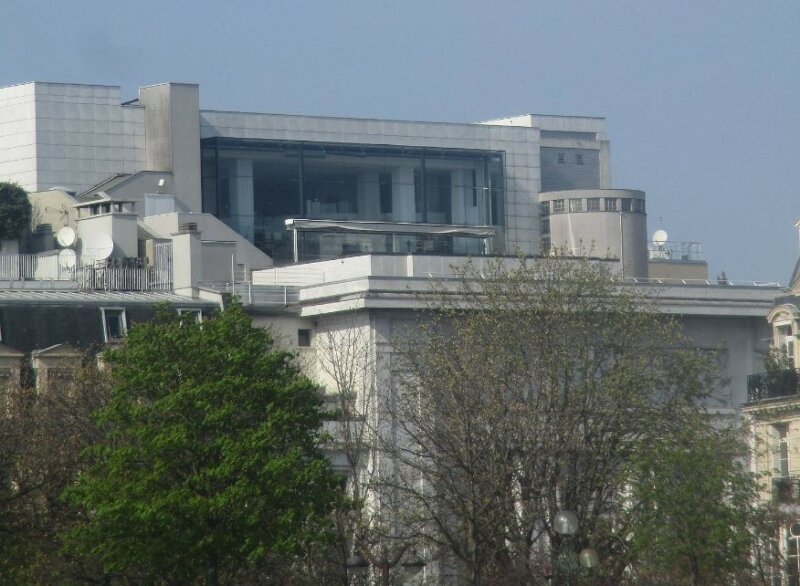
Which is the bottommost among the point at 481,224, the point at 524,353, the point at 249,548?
the point at 249,548

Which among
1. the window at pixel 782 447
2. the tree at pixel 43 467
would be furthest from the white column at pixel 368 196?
the tree at pixel 43 467

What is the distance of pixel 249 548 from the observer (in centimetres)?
5141

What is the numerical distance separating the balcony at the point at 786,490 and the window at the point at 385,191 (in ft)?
172

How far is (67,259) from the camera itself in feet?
273

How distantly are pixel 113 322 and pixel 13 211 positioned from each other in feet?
75.0

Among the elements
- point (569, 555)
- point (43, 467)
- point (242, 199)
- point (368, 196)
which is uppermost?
point (368, 196)

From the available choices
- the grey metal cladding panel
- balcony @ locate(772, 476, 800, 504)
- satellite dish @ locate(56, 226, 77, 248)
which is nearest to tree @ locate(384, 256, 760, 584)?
balcony @ locate(772, 476, 800, 504)

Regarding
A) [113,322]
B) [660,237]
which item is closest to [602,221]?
[660,237]

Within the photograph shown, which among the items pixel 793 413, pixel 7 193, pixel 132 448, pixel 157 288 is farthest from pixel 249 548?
pixel 7 193

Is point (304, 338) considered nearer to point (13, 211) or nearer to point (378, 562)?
point (378, 562)

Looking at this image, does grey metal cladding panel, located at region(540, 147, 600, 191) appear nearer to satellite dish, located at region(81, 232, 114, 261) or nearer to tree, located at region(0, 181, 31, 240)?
tree, located at region(0, 181, 31, 240)

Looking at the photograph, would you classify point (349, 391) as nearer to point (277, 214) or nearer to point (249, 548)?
point (249, 548)

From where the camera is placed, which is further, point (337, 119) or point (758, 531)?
point (337, 119)

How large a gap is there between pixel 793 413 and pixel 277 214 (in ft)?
143
